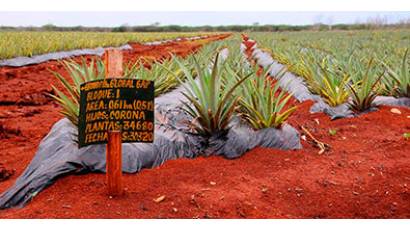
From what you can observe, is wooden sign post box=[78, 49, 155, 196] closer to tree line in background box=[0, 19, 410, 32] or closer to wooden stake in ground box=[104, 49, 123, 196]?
wooden stake in ground box=[104, 49, 123, 196]

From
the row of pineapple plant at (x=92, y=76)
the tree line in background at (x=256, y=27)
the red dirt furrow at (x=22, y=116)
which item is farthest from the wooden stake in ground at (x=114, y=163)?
the tree line in background at (x=256, y=27)

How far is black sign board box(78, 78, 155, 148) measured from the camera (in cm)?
223

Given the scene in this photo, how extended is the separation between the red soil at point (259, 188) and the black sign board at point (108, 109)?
0.29 meters

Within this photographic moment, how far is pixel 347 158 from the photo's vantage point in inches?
115

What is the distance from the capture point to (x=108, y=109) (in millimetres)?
2234

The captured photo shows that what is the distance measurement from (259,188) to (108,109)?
82 cm

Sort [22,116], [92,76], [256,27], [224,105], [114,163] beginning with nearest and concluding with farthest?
1. [114,163]
2. [224,105]
3. [92,76]
4. [22,116]
5. [256,27]

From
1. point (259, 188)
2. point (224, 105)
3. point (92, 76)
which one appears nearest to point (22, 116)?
point (92, 76)

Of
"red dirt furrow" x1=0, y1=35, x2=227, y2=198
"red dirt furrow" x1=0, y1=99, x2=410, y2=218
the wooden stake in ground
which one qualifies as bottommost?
"red dirt furrow" x1=0, y1=35, x2=227, y2=198

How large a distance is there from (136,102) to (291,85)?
4.33 m

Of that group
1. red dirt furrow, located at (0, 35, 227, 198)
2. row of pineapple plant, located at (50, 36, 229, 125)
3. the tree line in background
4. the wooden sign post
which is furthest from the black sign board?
the tree line in background

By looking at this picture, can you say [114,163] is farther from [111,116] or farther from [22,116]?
[22,116]

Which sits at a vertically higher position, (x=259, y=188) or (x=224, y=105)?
(x=224, y=105)

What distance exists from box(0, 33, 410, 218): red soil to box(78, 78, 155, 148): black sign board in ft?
0.94
